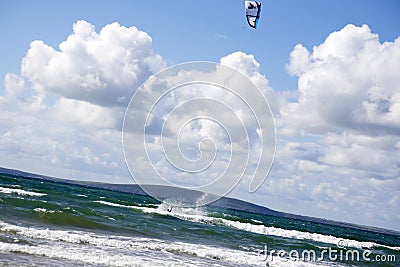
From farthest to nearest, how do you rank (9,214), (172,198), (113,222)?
(172,198) → (113,222) → (9,214)

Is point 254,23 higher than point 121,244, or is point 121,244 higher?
point 254,23

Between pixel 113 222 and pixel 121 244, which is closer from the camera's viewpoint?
pixel 121 244

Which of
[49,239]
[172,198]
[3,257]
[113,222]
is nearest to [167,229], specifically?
[113,222]

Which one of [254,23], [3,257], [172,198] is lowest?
[3,257]

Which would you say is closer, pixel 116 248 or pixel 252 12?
pixel 116 248

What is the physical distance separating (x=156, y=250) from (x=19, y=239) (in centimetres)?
580

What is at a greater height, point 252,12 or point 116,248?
point 252,12

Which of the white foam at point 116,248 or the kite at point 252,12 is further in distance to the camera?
the kite at point 252,12

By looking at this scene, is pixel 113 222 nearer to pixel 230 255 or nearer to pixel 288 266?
pixel 230 255

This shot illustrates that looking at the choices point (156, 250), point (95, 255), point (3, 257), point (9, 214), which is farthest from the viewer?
point (9, 214)

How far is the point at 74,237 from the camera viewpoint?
21.0 meters

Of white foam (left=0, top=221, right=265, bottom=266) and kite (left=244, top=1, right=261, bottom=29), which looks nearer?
white foam (left=0, top=221, right=265, bottom=266)

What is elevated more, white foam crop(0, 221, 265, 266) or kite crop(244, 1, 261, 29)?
kite crop(244, 1, 261, 29)

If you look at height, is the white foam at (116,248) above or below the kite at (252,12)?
below
